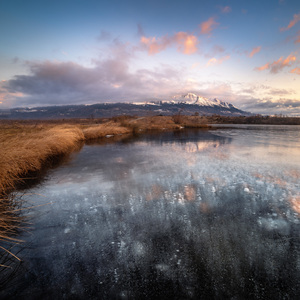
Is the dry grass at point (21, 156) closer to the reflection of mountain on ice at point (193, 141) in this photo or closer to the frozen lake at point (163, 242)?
the frozen lake at point (163, 242)

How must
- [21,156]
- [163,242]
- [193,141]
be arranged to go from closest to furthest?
[163,242], [21,156], [193,141]

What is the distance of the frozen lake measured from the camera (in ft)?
9.23

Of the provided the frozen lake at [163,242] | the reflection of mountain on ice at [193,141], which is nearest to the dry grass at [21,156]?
the frozen lake at [163,242]

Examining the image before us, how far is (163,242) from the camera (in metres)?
3.84

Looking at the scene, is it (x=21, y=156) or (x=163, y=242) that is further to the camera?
(x=21, y=156)

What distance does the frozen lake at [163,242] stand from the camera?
9.23ft

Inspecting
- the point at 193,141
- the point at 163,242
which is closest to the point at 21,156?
the point at 163,242

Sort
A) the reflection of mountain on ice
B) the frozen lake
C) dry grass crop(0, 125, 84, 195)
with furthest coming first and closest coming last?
the reflection of mountain on ice → dry grass crop(0, 125, 84, 195) → the frozen lake

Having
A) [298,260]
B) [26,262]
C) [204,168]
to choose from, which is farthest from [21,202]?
[204,168]

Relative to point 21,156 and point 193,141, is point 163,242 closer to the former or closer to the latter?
point 21,156

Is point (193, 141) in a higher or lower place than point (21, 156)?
lower

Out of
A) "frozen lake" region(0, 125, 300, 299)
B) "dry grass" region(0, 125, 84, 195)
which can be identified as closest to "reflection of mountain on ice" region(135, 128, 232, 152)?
"frozen lake" region(0, 125, 300, 299)

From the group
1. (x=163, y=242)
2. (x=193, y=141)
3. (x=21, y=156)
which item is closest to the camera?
(x=163, y=242)

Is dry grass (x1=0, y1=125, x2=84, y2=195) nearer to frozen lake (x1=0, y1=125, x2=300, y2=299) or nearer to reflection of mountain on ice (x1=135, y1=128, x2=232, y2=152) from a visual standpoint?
frozen lake (x1=0, y1=125, x2=300, y2=299)
